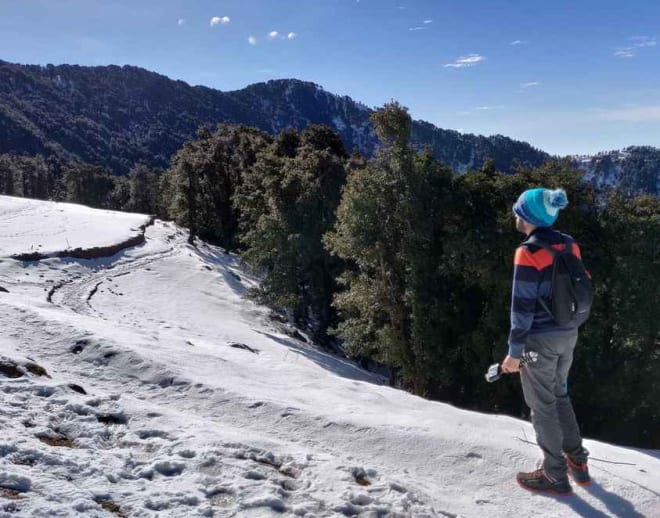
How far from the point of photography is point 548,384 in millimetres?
5371

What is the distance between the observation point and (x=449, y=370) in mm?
20188

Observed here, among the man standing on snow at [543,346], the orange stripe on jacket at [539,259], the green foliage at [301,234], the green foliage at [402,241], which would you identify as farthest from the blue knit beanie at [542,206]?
the green foliage at [301,234]

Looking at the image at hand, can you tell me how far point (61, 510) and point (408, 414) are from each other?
468cm

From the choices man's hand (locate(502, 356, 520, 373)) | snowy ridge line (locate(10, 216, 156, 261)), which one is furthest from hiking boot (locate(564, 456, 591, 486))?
snowy ridge line (locate(10, 216, 156, 261))

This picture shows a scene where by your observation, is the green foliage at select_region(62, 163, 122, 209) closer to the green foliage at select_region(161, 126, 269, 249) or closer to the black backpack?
the green foliage at select_region(161, 126, 269, 249)

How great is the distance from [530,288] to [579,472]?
2189mm

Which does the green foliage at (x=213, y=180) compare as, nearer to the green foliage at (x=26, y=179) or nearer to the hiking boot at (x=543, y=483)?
the hiking boot at (x=543, y=483)

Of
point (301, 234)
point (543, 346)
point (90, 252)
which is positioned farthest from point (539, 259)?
point (90, 252)

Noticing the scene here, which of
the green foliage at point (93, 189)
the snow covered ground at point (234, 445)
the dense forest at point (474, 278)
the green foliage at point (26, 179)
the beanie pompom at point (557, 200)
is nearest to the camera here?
the snow covered ground at point (234, 445)

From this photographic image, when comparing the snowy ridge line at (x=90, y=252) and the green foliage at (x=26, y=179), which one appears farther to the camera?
the green foliage at (x=26, y=179)

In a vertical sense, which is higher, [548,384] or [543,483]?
[548,384]

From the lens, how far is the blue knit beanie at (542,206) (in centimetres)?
529

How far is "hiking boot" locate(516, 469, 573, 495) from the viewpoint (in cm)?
540

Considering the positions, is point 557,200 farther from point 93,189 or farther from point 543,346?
point 93,189
